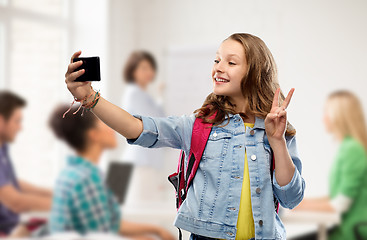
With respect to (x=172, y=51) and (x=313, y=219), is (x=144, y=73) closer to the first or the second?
(x=172, y=51)

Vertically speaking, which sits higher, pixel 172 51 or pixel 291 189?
pixel 172 51

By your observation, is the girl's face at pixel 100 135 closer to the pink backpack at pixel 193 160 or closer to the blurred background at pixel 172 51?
the blurred background at pixel 172 51

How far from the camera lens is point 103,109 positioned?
3.76ft

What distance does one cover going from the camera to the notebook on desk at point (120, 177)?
352cm

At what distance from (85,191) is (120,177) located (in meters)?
0.71

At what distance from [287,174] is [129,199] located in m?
3.09

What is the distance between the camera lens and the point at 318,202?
3.57 metres

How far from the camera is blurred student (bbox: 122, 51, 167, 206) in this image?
13.7 feet

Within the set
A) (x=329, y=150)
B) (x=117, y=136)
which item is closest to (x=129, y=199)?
(x=117, y=136)

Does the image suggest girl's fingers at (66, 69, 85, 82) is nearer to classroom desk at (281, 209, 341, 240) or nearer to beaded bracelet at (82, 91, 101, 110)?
beaded bracelet at (82, 91, 101, 110)

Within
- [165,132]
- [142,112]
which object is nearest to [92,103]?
[165,132]

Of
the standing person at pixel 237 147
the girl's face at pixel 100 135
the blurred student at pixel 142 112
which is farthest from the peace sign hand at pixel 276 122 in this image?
the blurred student at pixel 142 112

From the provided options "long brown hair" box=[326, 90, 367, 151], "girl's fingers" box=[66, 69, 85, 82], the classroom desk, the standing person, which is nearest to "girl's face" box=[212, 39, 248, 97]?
the standing person

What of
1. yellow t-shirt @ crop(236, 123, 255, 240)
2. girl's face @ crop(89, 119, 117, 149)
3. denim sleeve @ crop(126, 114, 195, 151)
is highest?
denim sleeve @ crop(126, 114, 195, 151)
